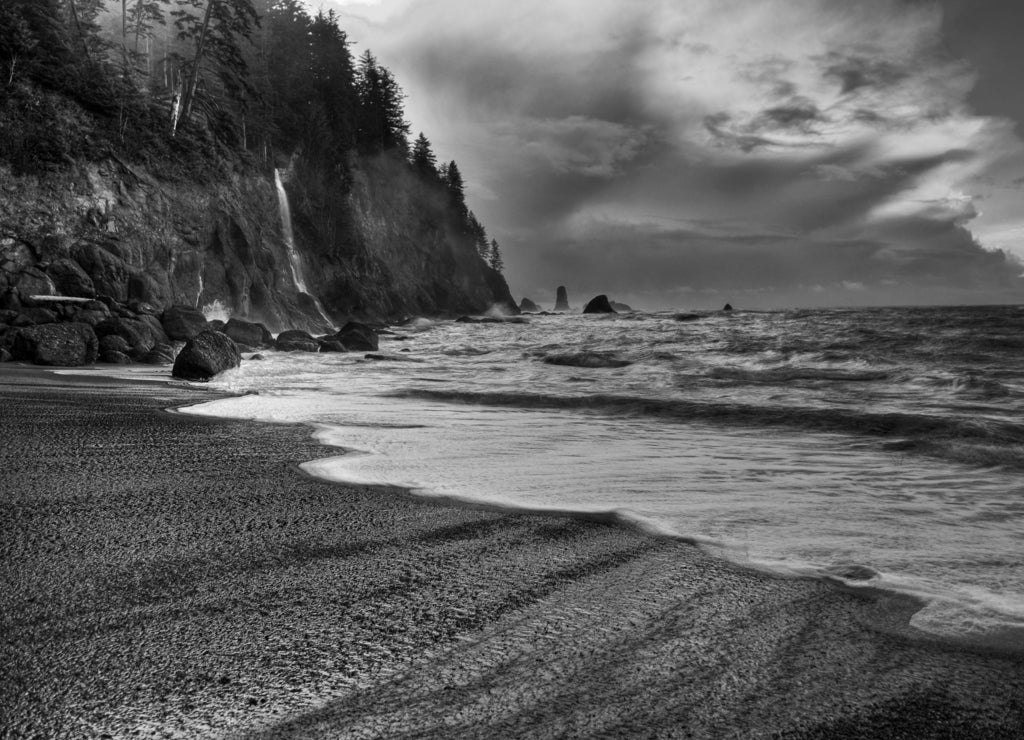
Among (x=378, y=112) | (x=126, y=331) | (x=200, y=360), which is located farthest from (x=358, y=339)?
(x=378, y=112)

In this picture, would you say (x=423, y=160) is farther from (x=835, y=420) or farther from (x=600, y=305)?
(x=835, y=420)

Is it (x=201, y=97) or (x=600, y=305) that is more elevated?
(x=201, y=97)

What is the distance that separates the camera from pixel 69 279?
46.2 ft

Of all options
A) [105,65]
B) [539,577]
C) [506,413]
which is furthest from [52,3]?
[539,577]

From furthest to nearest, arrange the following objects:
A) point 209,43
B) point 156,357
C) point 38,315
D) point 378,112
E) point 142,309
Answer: point 378,112 → point 209,43 → point 142,309 → point 38,315 → point 156,357

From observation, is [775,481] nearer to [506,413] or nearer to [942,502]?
[942,502]

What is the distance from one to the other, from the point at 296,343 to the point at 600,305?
5119 centimetres

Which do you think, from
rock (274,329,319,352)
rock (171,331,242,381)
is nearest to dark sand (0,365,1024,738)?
rock (171,331,242,381)

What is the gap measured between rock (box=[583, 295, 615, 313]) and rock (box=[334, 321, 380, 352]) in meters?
46.9

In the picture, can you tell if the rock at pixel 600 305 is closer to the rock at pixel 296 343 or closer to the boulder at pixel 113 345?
the rock at pixel 296 343

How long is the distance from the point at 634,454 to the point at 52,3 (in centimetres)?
2752

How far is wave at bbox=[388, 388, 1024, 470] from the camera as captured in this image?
4.13 meters

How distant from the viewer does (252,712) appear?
90 cm

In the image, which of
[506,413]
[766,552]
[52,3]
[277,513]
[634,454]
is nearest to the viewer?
[766,552]
